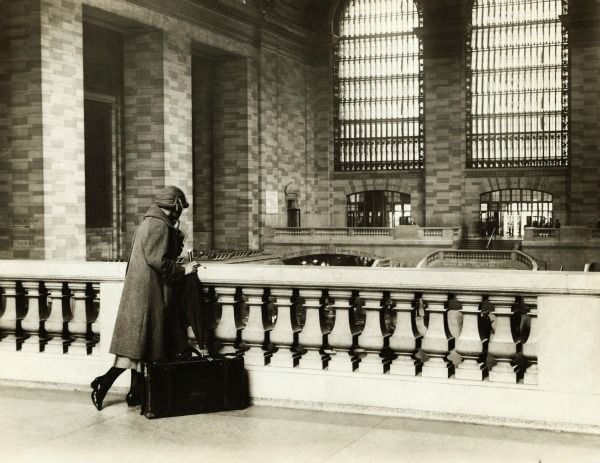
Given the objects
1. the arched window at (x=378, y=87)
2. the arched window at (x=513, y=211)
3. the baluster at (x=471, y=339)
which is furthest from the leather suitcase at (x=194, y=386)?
the arched window at (x=378, y=87)

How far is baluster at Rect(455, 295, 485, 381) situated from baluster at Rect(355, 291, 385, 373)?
494 millimetres

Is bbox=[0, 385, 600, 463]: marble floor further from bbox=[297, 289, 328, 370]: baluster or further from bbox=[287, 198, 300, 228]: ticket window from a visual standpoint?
bbox=[287, 198, 300, 228]: ticket window

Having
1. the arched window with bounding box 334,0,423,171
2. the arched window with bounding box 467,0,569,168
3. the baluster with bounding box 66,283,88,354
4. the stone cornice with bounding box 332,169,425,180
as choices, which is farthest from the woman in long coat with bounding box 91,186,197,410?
the arched window with bounding box 334,0,423,171

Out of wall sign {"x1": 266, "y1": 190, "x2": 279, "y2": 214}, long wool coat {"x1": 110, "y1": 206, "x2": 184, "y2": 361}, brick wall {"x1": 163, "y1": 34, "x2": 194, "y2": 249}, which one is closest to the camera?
long wool coat {"x1": 110, "y1": 206, "x2": 184, "y2": 361}

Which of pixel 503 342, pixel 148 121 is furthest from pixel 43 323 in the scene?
pixel 148 121

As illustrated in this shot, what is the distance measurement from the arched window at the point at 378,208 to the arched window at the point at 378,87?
→ 1151 millimetres

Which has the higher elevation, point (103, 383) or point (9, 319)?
point (9, 319)

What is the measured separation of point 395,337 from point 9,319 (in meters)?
2.93

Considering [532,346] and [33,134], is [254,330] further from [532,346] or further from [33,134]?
[33,134]

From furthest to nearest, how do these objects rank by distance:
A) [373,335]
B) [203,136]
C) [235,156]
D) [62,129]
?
[203,136] → [235,156] → [62,129] → [373,335]

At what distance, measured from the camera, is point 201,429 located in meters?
4.43

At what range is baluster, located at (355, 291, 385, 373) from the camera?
476 centimetres

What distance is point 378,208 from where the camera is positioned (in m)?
31.8

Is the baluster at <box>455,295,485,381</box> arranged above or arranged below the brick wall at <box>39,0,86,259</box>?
below
